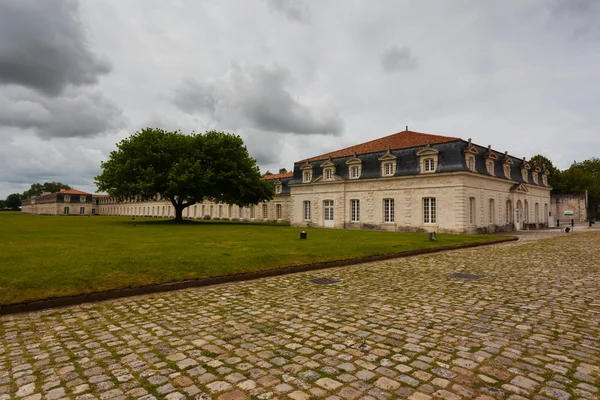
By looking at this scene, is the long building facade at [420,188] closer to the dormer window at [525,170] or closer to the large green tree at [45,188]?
the dormer window at [525,170]

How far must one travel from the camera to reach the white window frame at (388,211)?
108ft

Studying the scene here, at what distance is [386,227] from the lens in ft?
108

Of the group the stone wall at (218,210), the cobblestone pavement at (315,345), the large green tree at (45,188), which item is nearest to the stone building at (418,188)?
the stone wall at (218,210)

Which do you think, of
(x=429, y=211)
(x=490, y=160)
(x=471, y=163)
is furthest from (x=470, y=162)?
(x=429, y=211)

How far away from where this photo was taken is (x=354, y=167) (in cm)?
3572

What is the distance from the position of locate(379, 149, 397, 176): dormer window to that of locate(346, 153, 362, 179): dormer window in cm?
265

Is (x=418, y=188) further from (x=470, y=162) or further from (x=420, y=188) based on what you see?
(x=470, y=162)

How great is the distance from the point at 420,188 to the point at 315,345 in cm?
2841

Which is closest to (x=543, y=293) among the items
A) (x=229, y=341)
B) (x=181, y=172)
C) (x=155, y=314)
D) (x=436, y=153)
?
(x=229, y=341)

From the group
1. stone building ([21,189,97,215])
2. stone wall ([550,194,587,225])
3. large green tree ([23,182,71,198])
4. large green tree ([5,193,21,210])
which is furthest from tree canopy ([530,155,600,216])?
large green tree ([5,193,21,210])

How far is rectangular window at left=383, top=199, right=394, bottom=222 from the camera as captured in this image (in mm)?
→ 32906

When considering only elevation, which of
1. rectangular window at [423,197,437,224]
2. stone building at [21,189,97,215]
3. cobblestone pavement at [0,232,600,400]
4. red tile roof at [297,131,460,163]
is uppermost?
red tile roof at [297,131,460,163]

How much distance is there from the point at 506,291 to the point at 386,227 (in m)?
25.4

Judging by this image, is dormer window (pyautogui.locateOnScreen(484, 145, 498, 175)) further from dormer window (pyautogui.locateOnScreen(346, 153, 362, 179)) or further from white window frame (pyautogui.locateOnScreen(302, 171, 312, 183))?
white window frame (pyautogui.locateOnScreen(302, 171, 312, 183))
